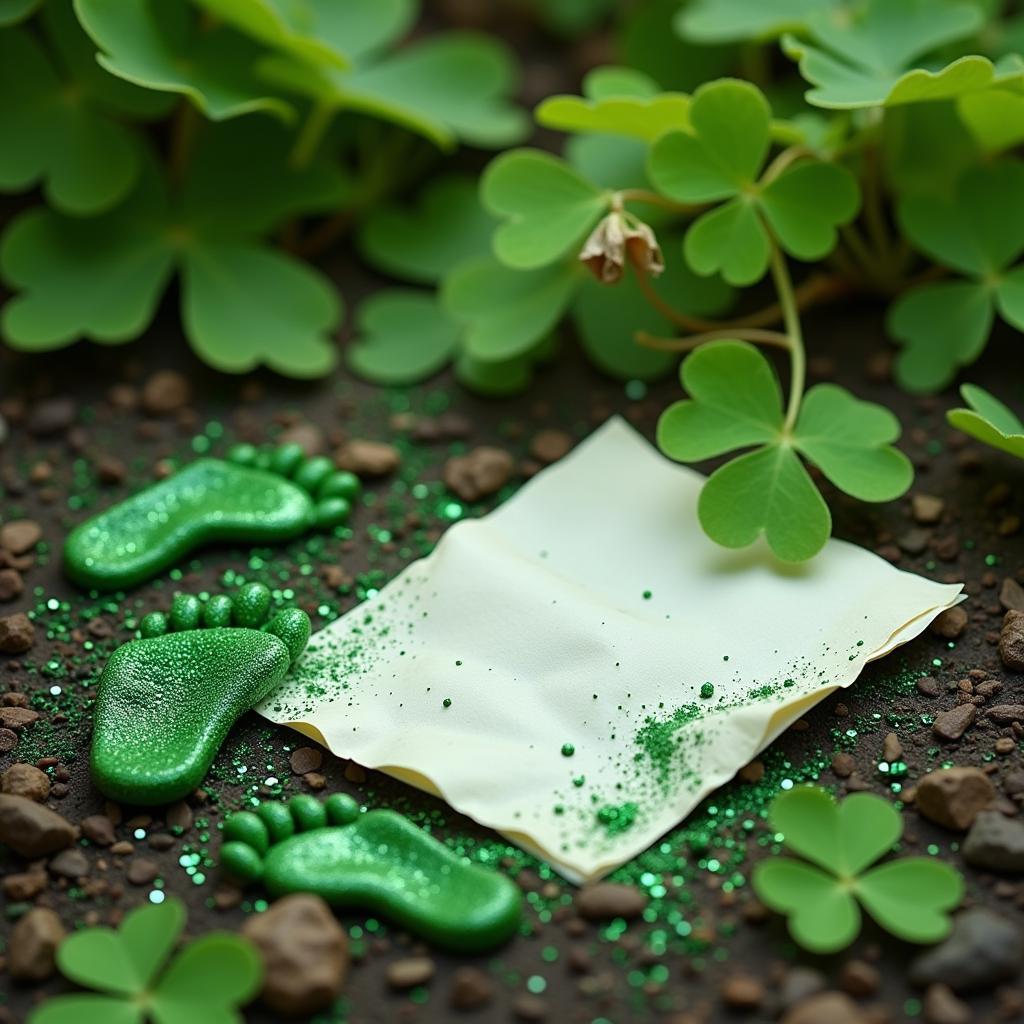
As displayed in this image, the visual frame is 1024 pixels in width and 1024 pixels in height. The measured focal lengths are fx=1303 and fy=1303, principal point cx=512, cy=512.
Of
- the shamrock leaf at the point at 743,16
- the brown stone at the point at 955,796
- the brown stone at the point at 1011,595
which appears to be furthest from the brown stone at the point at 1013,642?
the shamrock leaf at the point at 743,16

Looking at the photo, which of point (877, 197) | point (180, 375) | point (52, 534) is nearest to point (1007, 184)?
point (877, 197)

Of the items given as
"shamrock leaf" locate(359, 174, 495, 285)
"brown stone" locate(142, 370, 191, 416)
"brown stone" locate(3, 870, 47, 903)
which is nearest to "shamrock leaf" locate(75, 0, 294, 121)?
"shamrock leaf" locate(359, 174, 495, 285)

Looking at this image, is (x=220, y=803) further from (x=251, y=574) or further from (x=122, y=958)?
(x=251, y=574)

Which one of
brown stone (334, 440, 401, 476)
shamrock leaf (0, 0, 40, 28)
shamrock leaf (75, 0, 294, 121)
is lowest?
brown stone (334, 440, 401, 476)

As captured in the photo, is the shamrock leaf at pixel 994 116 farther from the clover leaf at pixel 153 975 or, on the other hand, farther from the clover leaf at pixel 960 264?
the clover leaf at pixel 153 975

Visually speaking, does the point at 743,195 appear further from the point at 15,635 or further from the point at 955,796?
the point at 15,635

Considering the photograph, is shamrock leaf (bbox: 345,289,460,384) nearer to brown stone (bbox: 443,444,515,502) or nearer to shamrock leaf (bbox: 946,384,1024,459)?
brown stone (bbox: 443,444,515,502)
